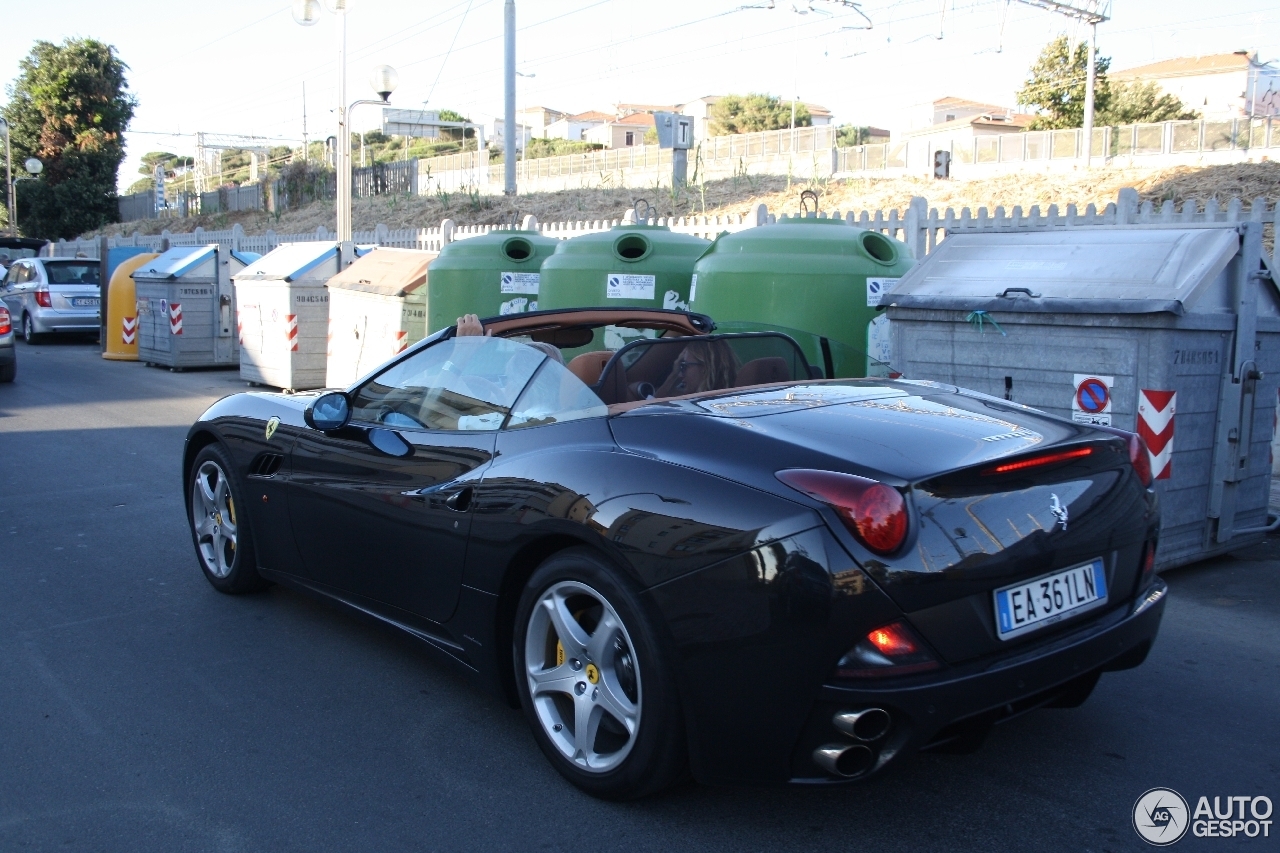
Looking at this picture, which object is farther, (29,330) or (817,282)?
(29,330)

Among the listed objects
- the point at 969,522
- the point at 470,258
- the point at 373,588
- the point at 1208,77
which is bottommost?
the point at 373,588

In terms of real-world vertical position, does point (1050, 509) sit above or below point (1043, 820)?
above

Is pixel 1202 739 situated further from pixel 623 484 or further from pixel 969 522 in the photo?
pixel 623 484

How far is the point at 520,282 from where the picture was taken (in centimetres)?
1103

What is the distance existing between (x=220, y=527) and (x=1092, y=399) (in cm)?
451

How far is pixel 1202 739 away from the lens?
3869 millimetres

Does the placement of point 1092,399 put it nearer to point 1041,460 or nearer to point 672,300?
point 1041,460

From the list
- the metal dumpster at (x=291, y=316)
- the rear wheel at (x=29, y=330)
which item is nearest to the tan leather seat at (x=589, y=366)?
the metal dumpster at (x=291, y=316)

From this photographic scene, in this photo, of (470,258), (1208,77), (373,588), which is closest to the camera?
(373,588)

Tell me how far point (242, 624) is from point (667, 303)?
17.1 ft

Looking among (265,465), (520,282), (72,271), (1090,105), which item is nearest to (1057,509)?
(265,465)

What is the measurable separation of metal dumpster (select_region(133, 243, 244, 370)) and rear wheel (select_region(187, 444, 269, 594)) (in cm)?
1212

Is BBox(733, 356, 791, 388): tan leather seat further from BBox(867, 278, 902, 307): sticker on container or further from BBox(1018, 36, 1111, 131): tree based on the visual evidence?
BBox(1018, 36, 1111, 131): tree

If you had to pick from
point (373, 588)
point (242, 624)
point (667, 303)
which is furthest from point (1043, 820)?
point (667, 303)
